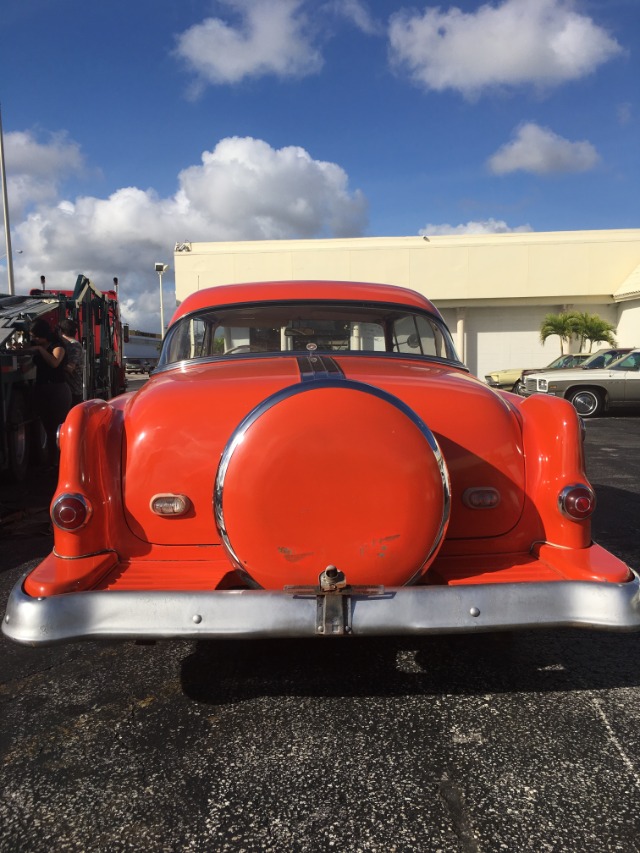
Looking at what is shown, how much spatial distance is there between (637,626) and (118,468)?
80.4 inches

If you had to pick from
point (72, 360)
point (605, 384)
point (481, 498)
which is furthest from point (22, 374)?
point (605, 384)

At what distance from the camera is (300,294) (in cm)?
398

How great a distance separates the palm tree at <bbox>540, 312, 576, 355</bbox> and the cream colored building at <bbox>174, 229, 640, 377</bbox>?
5.35ft

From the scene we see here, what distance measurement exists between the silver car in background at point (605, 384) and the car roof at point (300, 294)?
9973mm

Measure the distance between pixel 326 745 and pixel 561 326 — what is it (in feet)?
76.0

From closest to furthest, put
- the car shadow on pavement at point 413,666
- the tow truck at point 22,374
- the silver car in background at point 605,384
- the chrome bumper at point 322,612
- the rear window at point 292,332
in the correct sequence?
the chrome bumper at point 322,612 < the car shadow on pavement at point 413,666 < the rear window at point 292,332 < the tow truck at point 22,374 < the silver car in background at point 605,384

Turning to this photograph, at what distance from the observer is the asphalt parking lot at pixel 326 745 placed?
1.88 m

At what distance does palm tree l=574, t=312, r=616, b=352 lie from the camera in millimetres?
22750

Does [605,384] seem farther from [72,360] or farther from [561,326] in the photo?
[72,360]

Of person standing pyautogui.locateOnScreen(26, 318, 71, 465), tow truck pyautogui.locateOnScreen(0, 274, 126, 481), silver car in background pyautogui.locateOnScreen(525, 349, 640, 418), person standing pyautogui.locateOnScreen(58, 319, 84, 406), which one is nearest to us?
tow truck pyautogui.locateOnScreen(0, 274, 126, 481)

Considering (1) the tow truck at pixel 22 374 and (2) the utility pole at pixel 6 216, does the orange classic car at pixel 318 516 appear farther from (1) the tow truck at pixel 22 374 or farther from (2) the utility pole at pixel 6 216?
(2) the utility pole at pixel 6 216

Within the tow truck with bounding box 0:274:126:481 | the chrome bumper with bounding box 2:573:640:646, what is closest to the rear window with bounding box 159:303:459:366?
the chrome bumper with bounding box 2:573:640:646

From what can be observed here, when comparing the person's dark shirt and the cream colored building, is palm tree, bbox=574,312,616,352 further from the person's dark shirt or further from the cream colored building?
the person's dark shirt

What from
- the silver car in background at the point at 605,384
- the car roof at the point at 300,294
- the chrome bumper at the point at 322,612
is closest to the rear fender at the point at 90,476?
the chrome bumper at the point at 322,612
